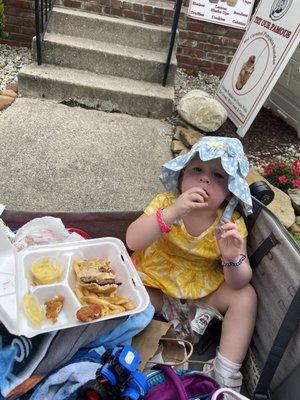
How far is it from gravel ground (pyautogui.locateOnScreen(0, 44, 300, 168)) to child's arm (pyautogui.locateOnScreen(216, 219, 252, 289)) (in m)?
1.89

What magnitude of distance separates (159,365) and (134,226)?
0.53 m

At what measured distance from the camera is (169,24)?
428cm

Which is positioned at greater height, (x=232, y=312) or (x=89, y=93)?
(x=232, y=312)

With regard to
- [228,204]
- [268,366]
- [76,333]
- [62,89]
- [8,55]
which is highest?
[228,204]

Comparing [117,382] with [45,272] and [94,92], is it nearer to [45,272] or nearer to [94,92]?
[45,272]

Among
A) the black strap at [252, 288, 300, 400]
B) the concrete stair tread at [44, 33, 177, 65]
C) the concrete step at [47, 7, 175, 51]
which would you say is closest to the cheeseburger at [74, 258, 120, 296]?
the black strap at [252, 288, 300, 400]

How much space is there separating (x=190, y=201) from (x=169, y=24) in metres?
3.17

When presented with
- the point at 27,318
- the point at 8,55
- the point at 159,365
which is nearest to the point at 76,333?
the point at 27,318

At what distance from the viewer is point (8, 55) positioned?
4.35m

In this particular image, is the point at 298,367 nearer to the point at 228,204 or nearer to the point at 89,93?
the point at 228,204

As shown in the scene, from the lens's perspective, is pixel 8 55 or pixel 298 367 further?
pixel 8 55

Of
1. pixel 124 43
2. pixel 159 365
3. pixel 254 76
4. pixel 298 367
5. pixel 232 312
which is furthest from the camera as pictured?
pixel 124 43

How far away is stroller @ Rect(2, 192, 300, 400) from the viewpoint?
1450 millimetres

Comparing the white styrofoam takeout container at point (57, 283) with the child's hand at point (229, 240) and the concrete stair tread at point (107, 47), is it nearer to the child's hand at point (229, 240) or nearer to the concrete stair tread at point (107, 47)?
the child's hand at point (229, 240)
